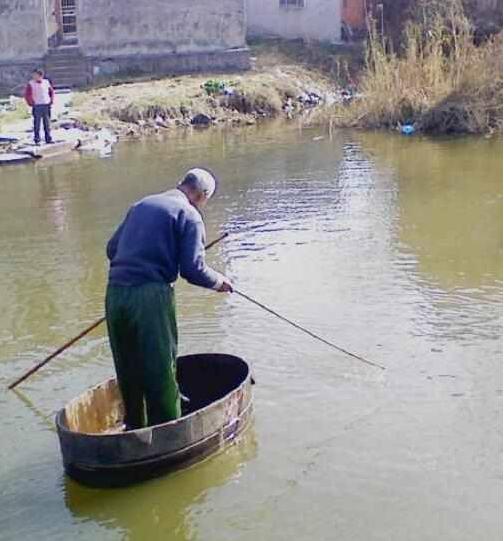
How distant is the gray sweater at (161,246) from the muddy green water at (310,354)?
128cm

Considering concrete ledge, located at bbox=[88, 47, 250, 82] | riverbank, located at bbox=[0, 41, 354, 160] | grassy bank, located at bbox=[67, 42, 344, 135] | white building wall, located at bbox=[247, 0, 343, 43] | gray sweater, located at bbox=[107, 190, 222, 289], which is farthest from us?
white building wall, located at bbox=[247, 0, 343, 43]

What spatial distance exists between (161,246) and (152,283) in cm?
23

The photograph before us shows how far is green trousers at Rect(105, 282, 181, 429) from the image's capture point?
240 inches

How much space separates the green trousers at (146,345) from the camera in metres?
6.11

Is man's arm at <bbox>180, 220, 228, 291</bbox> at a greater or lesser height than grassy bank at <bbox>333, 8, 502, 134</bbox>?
lesser

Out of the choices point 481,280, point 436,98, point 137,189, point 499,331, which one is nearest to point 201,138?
point 436,98

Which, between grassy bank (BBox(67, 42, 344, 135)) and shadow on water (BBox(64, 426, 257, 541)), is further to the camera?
grassy bank (BBox(67, 42, 344, 135))

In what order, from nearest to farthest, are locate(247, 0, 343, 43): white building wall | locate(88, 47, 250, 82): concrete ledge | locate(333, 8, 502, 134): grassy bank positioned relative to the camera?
locate(333, 8, 502, 134): grassy bank → locate(88, 47, 250, 82): concrete ledge → locate(247, 0, 343, 43): white building wall

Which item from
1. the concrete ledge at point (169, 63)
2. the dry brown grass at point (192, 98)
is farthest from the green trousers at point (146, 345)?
the concrete ledge at point (169, 63)

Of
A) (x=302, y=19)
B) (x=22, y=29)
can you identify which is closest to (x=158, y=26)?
(x=22, y=29)

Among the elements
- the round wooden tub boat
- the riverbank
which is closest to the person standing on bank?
the riverbank

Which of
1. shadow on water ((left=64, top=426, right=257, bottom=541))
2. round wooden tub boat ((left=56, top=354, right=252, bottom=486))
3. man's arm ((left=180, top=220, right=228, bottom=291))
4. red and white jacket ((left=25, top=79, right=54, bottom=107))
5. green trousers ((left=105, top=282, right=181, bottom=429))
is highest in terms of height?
red and white jacket ((left=25, top=79, right=54, bottom=107))

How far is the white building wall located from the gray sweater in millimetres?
28981

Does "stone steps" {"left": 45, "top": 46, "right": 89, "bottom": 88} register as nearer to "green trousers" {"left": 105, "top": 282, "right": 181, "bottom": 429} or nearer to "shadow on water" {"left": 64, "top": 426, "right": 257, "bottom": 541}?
"green trousers" {"left": 105, "top": 282, "right": 181, "bottom": 429}
